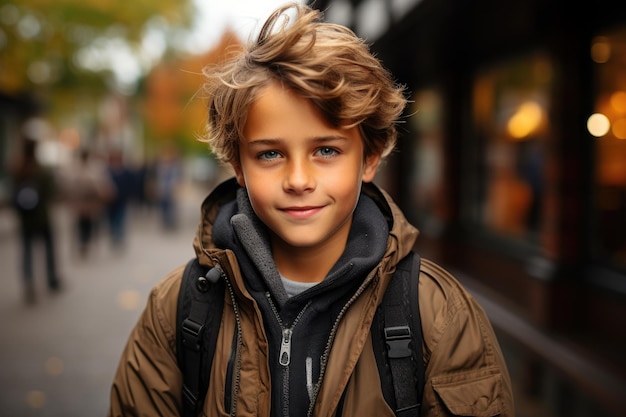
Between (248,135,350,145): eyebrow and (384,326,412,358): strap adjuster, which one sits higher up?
(248,135,350,145): eyebrow

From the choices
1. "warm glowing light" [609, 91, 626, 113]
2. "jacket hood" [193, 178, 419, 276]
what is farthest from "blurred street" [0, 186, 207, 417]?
"warm glowing light" [609, 91, 626, 113]

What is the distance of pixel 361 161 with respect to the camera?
5.83 feet

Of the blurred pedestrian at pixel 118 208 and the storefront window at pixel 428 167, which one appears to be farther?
the blurred pedestrian at pixel 118 208

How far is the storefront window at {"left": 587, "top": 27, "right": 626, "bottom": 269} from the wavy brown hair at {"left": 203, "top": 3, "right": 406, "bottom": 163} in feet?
12.9

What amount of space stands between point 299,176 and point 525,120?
19.9 ft

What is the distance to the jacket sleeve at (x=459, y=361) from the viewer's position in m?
1.61

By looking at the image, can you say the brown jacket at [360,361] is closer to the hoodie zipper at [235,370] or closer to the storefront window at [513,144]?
the hoodie zipper at [235,370]

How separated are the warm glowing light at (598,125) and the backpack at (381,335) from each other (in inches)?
162

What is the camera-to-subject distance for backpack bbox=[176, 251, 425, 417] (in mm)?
1624

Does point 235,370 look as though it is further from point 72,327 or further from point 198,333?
point 72,327

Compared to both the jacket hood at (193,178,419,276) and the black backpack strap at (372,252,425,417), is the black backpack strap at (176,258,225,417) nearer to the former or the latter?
the jacket hood at (193,178,419,276)

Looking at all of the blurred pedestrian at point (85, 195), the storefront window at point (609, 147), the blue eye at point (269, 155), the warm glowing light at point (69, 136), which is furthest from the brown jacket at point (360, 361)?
the warm glowing light at point (69, 136)

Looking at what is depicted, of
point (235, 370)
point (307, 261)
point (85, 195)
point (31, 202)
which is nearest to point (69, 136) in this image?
point (85, 195)

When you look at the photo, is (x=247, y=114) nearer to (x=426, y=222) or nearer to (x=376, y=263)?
(x=376, y=263)
